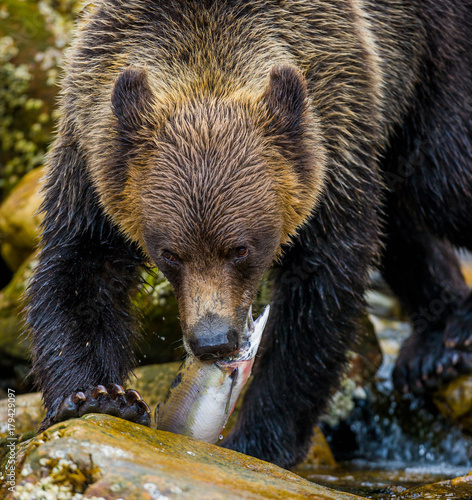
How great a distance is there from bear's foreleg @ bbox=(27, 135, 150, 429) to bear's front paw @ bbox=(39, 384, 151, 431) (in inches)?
22.4

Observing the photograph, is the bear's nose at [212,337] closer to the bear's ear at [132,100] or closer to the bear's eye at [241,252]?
the bear's eye at [241,252]

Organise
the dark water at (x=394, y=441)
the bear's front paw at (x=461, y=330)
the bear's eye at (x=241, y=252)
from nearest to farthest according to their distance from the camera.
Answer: the bear's eye at (x=241, y=252), the dark water at (x=394, y=441), the bear's front paw at (x=461, y=330)

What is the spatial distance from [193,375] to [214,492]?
4.62 feet

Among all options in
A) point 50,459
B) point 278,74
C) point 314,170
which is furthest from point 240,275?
point 50,459

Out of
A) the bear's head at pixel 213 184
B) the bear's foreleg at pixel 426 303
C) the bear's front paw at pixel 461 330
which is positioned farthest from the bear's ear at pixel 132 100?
the bear's front paw at pixel 461 330

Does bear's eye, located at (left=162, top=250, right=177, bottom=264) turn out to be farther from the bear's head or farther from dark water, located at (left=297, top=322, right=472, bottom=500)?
dark water, located at (left=297, top=322, right=472, bottom=500)

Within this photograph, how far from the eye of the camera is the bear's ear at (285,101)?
5422 mm

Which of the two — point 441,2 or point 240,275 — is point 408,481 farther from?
point 441,2

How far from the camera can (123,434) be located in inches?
173

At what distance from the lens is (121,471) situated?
3914mm

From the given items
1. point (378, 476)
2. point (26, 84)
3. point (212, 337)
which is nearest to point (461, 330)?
point (378, 476)

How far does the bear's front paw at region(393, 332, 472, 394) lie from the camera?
865 cm

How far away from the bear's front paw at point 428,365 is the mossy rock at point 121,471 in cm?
450

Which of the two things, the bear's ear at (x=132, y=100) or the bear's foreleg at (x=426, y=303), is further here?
the bear's foreleg at (x=426, y=303)
